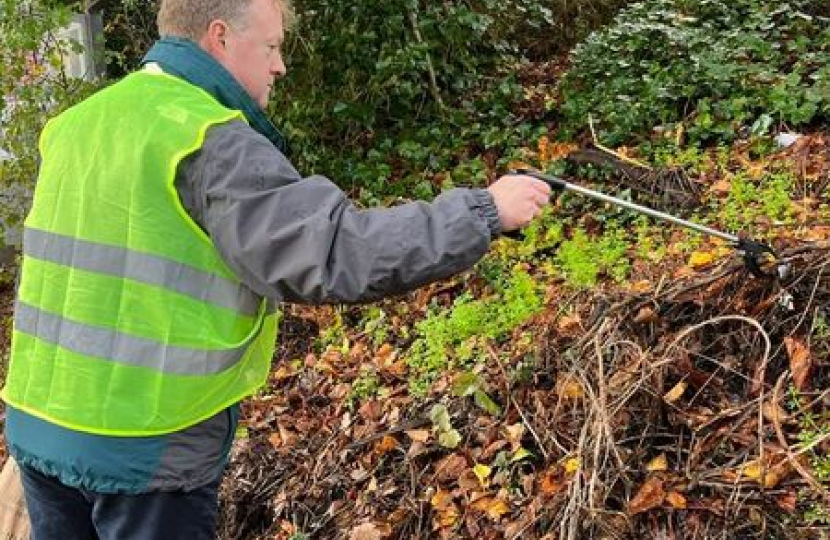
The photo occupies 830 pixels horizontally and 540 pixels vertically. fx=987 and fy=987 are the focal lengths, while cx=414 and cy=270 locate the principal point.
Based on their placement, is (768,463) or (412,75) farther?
(412,75)

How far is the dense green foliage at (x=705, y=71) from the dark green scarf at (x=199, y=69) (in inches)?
143

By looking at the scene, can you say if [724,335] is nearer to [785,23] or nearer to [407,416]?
[407,416]

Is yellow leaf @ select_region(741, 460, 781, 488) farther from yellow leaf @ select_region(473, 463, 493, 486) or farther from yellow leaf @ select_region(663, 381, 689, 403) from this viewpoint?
yellow leaf @ select_region(473, 463, 493, 486)

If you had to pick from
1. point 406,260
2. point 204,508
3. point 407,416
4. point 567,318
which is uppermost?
point 406,260

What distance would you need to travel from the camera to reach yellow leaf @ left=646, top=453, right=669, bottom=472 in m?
3.35

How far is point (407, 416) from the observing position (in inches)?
171

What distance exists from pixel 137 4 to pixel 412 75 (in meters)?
2.52

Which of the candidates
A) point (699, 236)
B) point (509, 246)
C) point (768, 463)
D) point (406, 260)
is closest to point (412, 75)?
point (509, 246)

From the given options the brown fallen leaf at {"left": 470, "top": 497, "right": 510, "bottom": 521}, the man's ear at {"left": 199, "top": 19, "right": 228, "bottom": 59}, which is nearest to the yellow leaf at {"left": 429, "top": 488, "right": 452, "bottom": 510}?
the brown fallen leaf at {"left": 470, "top": 497, "right": 510, "bottom": 521}

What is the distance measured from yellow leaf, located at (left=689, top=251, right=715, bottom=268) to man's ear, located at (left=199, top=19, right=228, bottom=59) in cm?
230

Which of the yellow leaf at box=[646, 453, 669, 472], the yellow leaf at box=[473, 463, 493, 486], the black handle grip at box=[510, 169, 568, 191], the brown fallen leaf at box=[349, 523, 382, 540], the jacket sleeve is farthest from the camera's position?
the brown fallen leaf at box=[349, 523, 382, 540]

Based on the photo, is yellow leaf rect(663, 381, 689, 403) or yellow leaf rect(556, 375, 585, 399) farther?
yellow leaf rect(556, 375, 585, 399)

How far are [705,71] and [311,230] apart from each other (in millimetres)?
4211

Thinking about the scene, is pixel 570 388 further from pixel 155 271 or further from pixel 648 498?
pixel 155 271
